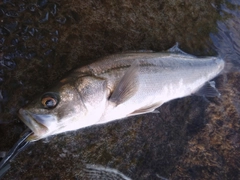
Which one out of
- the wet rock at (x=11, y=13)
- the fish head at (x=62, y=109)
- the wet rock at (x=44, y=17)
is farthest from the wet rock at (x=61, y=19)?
the fish head at (x=62, y=109)

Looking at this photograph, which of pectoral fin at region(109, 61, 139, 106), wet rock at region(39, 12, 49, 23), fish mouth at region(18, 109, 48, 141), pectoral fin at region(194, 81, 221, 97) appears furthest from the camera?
pectoral fin at region(194, 81, 221, 97)

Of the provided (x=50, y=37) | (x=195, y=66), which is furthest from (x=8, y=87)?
(x=195, y=66)

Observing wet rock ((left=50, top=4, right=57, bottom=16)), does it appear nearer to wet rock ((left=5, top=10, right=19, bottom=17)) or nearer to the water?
the water

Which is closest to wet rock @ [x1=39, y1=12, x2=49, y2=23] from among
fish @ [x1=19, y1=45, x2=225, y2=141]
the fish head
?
fish @ [x1=19, y1=45, x2=225, y2=141]

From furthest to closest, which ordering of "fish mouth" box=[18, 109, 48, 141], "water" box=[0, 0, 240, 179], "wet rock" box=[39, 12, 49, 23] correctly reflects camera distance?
"wet rock" box=[39, 12, 49, 23] < "water" box=[0, 0, 240, 179] < "fish mouth" box=[18, 109, 48, 141]

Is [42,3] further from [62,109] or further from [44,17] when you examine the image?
[62,109]

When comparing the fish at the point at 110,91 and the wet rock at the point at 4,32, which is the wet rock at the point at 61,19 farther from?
the fish at the point at 110,91

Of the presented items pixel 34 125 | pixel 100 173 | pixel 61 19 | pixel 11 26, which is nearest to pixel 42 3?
pixel 61 19

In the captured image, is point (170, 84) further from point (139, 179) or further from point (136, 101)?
point (139, 179)
